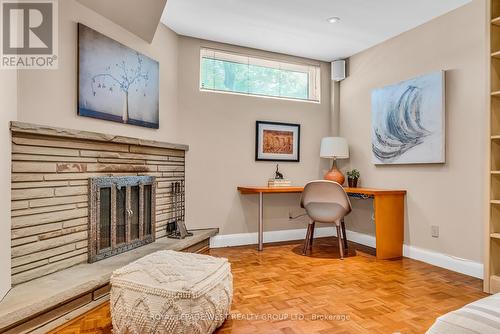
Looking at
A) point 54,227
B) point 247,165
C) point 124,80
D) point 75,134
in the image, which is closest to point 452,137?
point 247,165

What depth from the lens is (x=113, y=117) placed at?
280 cm

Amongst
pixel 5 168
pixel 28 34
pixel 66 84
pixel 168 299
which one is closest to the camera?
pixel 168 299

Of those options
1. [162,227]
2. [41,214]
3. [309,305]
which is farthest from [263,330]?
[162,227]

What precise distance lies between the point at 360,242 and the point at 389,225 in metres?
0.78

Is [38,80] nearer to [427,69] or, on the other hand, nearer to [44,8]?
[44,8]

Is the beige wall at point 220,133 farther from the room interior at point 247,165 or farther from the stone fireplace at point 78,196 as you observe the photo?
the stone fireplace at point 78,196

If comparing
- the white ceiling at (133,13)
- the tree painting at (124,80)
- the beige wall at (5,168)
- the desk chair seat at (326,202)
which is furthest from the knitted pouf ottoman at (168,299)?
the white ceiling at (133,13)

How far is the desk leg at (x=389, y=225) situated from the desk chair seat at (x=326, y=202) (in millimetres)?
324

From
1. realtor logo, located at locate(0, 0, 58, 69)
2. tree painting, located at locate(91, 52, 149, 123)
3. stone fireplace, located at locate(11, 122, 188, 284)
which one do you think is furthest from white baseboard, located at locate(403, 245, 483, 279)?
realtor logo, located at locate(0, 0, 58, 69)

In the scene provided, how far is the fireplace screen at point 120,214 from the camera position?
8.49ft

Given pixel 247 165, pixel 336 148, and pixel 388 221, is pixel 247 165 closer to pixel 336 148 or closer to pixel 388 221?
pixel 336 148

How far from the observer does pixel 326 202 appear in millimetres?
3436

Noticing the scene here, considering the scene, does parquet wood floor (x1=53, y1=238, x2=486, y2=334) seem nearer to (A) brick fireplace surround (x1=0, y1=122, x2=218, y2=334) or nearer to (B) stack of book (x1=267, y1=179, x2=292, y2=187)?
(A) brick fireplace surround (x1=0, y1=122, x2=218, y2=334)

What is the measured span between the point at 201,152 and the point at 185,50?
3.75ft
